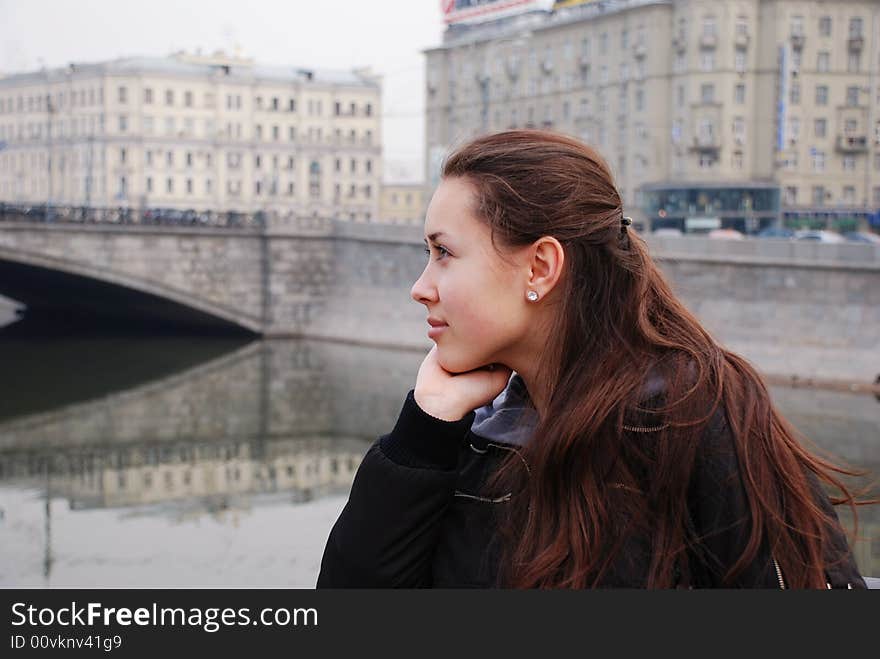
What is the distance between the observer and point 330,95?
6825cm

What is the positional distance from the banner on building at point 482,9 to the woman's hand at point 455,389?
50.9 m

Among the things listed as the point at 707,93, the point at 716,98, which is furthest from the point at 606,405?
the point at 707,93

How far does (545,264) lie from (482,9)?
53078 mm

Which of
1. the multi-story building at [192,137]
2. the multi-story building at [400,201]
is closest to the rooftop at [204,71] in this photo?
the multi-story building at [192,137]

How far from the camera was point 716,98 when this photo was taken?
47.1m

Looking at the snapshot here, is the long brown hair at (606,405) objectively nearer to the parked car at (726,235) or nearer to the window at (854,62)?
the parked car at (726,235)

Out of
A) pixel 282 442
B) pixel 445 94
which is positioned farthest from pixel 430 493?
pixel 445 94

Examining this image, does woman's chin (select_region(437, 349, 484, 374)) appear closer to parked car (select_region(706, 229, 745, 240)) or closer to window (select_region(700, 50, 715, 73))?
parked car (select_region(706, 229, 745, 240))

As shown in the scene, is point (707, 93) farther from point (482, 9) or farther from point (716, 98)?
point (482, 9)

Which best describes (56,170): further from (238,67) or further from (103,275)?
(103,275)

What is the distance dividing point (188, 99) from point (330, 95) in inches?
326

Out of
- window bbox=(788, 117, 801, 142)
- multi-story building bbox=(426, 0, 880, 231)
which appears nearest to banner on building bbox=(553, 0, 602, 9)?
multi-story building bbox=(426, 0, 880, 231)

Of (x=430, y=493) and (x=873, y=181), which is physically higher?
(x=873, y=181)

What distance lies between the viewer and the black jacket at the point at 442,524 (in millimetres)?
2348
